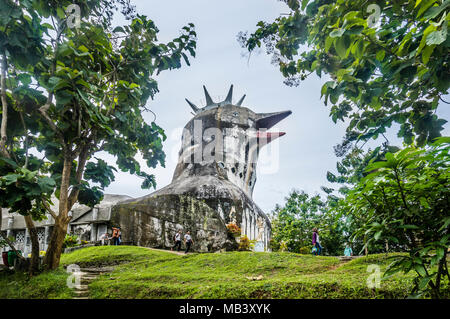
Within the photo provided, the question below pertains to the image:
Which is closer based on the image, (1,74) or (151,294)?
(151,294)

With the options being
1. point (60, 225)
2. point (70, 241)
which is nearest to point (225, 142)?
point (70, 241)

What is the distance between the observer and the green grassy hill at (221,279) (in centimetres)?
481

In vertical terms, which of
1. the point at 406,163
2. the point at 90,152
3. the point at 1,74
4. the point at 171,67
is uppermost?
the point at 171,67

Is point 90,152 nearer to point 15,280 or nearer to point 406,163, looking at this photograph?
point 15,280

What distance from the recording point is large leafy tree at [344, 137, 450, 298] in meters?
2.29

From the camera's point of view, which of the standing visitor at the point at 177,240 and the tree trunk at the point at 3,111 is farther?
the standing visitor at the point at 177,240

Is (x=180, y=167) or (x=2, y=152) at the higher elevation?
(x=180, y=167)

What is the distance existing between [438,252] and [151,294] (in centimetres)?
484

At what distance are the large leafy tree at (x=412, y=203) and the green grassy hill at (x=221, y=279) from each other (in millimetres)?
1973

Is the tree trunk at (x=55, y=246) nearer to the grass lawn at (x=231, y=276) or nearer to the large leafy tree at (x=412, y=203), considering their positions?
the grass lawn at (x=231, y=276)

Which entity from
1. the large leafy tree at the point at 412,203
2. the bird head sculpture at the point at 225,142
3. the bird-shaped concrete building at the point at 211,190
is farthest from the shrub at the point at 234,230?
the large leafy tree at the point at 412,203

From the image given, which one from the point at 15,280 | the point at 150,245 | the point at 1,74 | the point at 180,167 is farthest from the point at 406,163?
the point at 180,167

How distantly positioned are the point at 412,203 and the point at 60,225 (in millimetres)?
6817

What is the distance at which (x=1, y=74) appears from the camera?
19.9 ft
